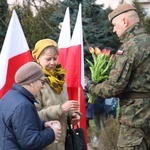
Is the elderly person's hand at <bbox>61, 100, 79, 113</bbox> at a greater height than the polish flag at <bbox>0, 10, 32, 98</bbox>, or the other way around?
the polish flag at <bbox>0, 10, 32, 98</bbox>

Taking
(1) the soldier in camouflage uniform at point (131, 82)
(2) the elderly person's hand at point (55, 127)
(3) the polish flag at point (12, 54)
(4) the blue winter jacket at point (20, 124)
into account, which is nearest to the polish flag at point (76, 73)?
(3) the polish flag at point (12, 54)

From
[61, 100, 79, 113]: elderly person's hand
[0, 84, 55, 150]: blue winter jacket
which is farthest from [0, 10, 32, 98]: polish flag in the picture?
[0, 84, 55, 150]: blue winter jacket

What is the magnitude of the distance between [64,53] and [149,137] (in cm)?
198

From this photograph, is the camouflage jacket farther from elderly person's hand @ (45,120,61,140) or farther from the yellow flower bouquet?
elderly person's hand @ (45,120,61,140)

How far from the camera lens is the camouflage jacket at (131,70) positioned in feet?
14.0

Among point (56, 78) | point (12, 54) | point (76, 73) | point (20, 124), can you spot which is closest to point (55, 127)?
point (20, 124)

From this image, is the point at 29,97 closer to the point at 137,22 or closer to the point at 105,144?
the point at 137,22

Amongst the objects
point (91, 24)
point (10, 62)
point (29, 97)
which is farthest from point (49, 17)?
point (29, 97)

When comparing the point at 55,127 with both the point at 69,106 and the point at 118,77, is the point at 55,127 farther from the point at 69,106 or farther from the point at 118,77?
the point at 118,77

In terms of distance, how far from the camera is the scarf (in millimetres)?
4410

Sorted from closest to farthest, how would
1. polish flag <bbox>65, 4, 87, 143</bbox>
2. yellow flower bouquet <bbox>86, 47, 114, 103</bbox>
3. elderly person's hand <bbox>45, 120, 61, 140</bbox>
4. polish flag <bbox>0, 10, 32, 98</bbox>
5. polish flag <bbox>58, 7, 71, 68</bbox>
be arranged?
elderly person's hand <bbox>45, 120, 61, 140</bbox>
yellow flower bouquet <bbox>86, 47, 114, 103</bbox>
polish flag <bbox>0, 10, 32, 98</bbox>
polish flag <bbox>65, 4, 87, 143</bbox>
polish flag <bbox>58, 7, 71, 68</bbox>

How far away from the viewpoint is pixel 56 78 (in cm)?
444

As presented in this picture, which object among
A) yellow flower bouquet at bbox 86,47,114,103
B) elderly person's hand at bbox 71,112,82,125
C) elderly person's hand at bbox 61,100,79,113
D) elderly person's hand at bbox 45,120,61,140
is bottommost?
elderly person's hand at bbox 71,112,82,125

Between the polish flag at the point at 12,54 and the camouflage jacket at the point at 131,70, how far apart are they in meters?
1.27
